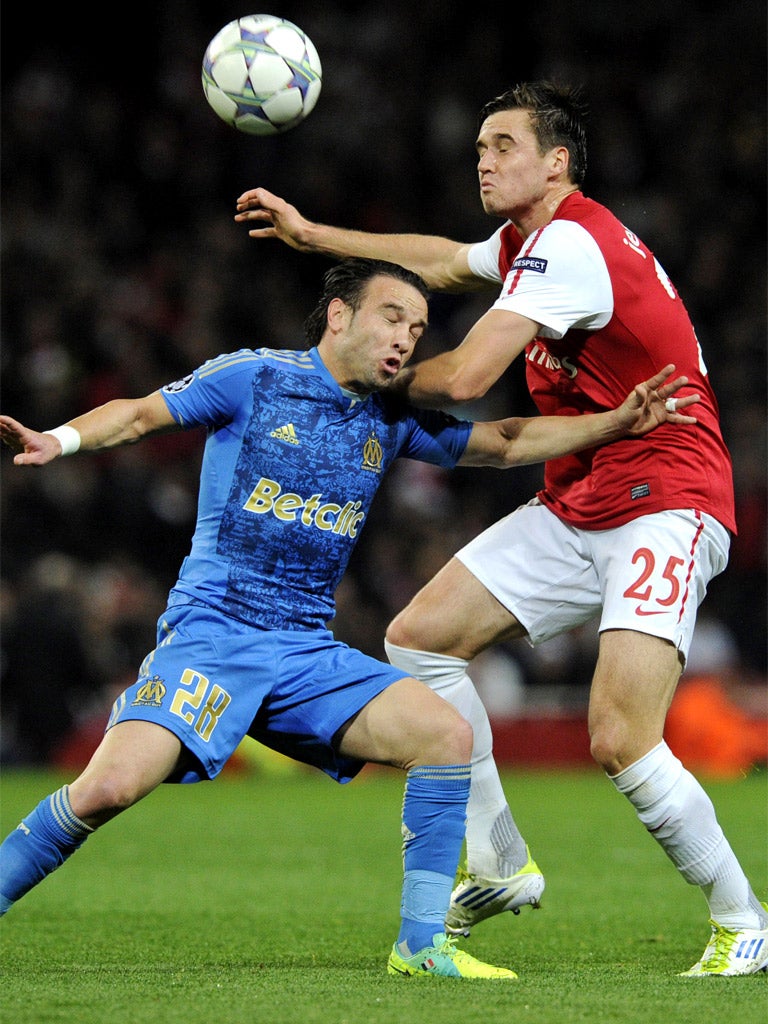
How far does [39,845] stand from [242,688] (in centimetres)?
74

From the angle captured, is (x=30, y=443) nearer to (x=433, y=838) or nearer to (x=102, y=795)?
(x=102, y=795)

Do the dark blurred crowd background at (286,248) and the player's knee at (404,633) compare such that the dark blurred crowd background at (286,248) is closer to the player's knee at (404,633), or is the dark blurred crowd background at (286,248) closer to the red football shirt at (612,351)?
the player's knee at (404,633)

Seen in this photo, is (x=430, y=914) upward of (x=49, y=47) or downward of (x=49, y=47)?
downward

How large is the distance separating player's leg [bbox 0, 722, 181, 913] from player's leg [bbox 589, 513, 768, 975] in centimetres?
136

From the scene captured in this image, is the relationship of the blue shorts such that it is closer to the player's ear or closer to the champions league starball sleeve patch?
the champions league starball sleeve patch

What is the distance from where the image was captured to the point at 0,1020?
3.60m

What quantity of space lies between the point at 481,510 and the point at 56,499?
389 cm

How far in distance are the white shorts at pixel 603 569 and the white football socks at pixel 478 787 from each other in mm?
303

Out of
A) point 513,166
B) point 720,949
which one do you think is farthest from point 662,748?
point 513,166

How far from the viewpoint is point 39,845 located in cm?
447

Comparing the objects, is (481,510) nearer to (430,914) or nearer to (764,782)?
(764,782)

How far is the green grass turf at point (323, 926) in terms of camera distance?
12.6 feet

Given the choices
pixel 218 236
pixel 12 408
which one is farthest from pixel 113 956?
pixel 218 236

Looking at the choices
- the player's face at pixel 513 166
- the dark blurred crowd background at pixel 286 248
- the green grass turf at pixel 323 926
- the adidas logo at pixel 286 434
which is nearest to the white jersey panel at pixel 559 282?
the player's face at pixel 513 166
